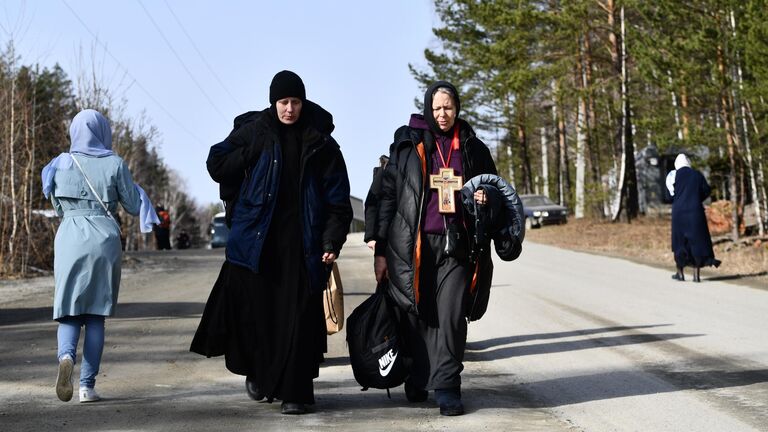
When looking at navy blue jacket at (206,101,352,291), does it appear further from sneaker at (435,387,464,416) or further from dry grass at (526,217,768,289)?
dry grass at (526,217,768,289)

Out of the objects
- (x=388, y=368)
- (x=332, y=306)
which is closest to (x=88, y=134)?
(x=332, y=306)

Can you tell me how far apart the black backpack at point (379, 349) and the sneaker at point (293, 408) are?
481 millimetres

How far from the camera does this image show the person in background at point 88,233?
7.59m

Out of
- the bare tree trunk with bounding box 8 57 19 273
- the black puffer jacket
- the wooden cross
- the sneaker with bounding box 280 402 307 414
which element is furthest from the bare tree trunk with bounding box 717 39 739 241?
the sneaker with bounding box 280 402 307 414

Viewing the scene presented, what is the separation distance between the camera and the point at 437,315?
24.5 ft

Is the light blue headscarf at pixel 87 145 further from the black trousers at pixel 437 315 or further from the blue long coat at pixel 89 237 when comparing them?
the black trousers at pixel 437 315

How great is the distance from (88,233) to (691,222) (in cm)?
1267

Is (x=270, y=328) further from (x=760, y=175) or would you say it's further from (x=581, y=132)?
(x=581, y=132)

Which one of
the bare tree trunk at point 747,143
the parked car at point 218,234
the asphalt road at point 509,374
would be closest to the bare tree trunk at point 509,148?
the parked car at point 218,234

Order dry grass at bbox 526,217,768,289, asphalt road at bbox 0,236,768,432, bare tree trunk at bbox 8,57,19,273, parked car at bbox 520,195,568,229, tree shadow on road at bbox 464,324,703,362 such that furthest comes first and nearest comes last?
1. parked car at bbox 520,195,568,229
2. bare tree trunk at bbox 8,57,19,273
3. dry grass at bbox 526,217,768,289
4. tree shadow on road at bbox 464,324,703,362
5. asphalt road at bbox 0,236,768,432

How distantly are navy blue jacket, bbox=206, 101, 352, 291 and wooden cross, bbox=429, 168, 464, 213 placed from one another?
0.55 m

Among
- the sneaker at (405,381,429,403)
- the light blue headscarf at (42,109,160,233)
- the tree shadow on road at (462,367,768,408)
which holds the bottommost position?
the tree shadow on road at (462,367,768,408)

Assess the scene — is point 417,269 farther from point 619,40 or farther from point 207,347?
point 619,40

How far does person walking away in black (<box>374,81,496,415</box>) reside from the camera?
24.3 ft
